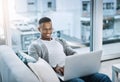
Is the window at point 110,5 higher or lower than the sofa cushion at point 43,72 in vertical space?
higher

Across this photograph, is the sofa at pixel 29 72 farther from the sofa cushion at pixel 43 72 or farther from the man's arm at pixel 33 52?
the man's arm at pixel 33 52

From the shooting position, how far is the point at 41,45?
2.51 m

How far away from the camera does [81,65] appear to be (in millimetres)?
2145

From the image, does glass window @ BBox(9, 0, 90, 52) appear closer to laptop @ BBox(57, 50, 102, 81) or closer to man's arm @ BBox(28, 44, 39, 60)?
man's arm @ BBox(28, 44, 39, 60)

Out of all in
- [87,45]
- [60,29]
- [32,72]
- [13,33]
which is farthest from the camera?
[87,45]

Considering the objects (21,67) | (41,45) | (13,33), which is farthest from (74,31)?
(21,67)

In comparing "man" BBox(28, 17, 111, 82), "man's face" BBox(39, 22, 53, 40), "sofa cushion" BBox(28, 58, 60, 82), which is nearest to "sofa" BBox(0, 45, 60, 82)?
"sofa cushion" BBox(28, 58, 60, 82)

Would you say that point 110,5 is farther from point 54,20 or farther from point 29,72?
point 29,72

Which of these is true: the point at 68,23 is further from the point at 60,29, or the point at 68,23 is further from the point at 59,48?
the point at 59,48

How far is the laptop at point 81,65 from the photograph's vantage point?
2064mm

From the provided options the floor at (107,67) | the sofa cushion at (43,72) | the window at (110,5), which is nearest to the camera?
the sofa cushion at (43,72)

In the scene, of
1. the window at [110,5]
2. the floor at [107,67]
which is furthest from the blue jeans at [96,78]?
the window at [110,5]

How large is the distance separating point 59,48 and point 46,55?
0.18 meters

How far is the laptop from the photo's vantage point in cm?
206
